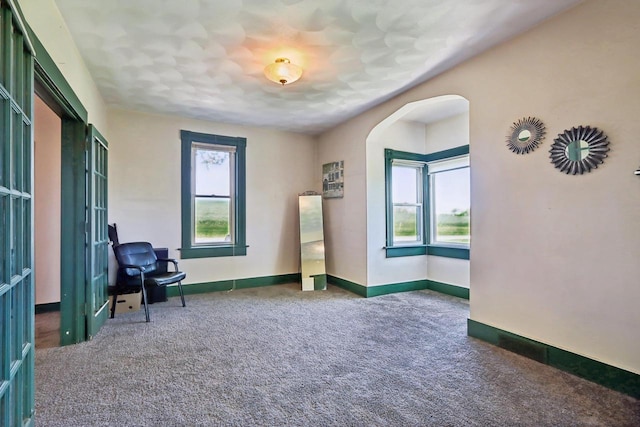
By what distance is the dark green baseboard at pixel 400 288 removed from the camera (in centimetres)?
433

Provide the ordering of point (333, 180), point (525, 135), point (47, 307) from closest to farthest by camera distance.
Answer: point (525, 135) → point (47, 307) → point (333, 180)

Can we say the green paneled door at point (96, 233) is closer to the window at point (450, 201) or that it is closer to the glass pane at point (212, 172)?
the glass pane at point (212, 172)

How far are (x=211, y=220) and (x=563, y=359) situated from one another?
441 cm

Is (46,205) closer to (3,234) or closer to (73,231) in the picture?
(73,231)

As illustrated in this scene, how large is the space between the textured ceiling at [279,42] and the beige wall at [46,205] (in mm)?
875

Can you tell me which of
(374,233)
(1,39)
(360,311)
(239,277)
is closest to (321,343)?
(360,311)

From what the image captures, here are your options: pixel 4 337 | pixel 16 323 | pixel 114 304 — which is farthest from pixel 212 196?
pixel 4 337

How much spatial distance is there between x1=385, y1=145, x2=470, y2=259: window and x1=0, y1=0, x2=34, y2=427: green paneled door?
12.7ft

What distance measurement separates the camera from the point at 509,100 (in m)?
2.59

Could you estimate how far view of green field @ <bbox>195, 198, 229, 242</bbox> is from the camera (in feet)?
15.4

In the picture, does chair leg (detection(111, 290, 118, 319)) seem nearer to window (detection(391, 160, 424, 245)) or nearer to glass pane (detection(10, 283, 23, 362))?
glass pane (detection(10, 283, 23, 362))

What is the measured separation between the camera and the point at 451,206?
15.4ft

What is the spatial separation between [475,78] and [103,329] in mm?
4373

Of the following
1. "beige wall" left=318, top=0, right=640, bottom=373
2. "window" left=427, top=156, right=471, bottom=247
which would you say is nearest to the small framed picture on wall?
"window" left=427, top=156, right=471, bottom=247
